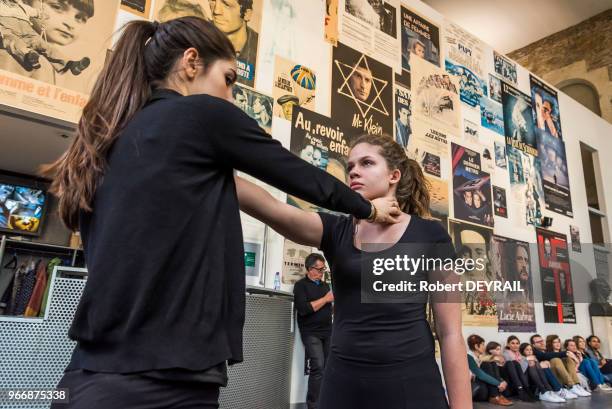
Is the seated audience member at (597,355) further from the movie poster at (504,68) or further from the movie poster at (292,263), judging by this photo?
the movie poster at (292,263)

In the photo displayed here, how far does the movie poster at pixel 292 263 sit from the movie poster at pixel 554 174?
5.58 metres

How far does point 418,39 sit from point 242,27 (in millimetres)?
3149

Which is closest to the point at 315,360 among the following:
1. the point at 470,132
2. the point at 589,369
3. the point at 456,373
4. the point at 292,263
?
the point at 292,263

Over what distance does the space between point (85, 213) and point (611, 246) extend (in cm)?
1078

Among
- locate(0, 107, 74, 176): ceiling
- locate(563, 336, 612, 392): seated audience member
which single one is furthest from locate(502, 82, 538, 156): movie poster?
locate(0, 107, 74, 176): ceiling

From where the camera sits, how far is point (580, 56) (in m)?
10.7

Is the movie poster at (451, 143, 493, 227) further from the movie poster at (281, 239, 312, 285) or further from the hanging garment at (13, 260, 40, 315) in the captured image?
the hanging garment at (13, 260, 40, 315)

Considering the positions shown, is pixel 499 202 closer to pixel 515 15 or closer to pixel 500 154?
pixel 500 154

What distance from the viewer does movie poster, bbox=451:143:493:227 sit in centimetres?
648

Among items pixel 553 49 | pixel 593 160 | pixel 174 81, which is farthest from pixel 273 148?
pixel 553 49

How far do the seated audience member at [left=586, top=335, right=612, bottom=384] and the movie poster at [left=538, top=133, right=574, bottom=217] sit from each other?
2.31m

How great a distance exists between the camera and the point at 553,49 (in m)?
11.0

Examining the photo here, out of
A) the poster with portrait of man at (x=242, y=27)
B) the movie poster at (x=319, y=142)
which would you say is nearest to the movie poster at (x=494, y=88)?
the movie poster at (x=319, y=142)

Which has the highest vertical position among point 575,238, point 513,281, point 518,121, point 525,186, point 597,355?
point 518,121
